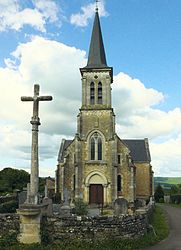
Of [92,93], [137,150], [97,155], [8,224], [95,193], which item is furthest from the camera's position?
[137,150]

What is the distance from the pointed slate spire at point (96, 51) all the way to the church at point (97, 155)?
0.33 m

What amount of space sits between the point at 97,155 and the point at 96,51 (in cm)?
1191

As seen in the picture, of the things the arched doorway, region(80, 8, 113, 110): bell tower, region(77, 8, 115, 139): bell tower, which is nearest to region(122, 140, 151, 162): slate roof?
the arched doorway

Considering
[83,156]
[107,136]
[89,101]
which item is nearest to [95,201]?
[83,156]

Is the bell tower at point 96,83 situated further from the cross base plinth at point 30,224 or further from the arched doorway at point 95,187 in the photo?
the cross base plinth at point 30,224

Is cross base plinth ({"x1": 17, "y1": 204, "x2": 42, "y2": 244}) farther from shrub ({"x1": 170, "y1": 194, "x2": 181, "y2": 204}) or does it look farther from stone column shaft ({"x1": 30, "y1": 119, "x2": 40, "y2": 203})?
shrub ({"x1": 170, "y1": 194, "x2": 181, "y2": 204})

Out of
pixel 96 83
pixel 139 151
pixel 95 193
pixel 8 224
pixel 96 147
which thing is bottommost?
pixel 8 224

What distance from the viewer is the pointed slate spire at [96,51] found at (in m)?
35.6

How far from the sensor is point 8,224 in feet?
38.2

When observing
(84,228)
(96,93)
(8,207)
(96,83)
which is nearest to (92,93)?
(96,93)

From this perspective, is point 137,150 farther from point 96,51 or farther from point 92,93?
point 96,51

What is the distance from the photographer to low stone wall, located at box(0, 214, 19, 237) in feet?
37.9

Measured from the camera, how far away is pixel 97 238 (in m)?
11.4

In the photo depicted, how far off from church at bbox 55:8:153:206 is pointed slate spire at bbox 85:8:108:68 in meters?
0.33
